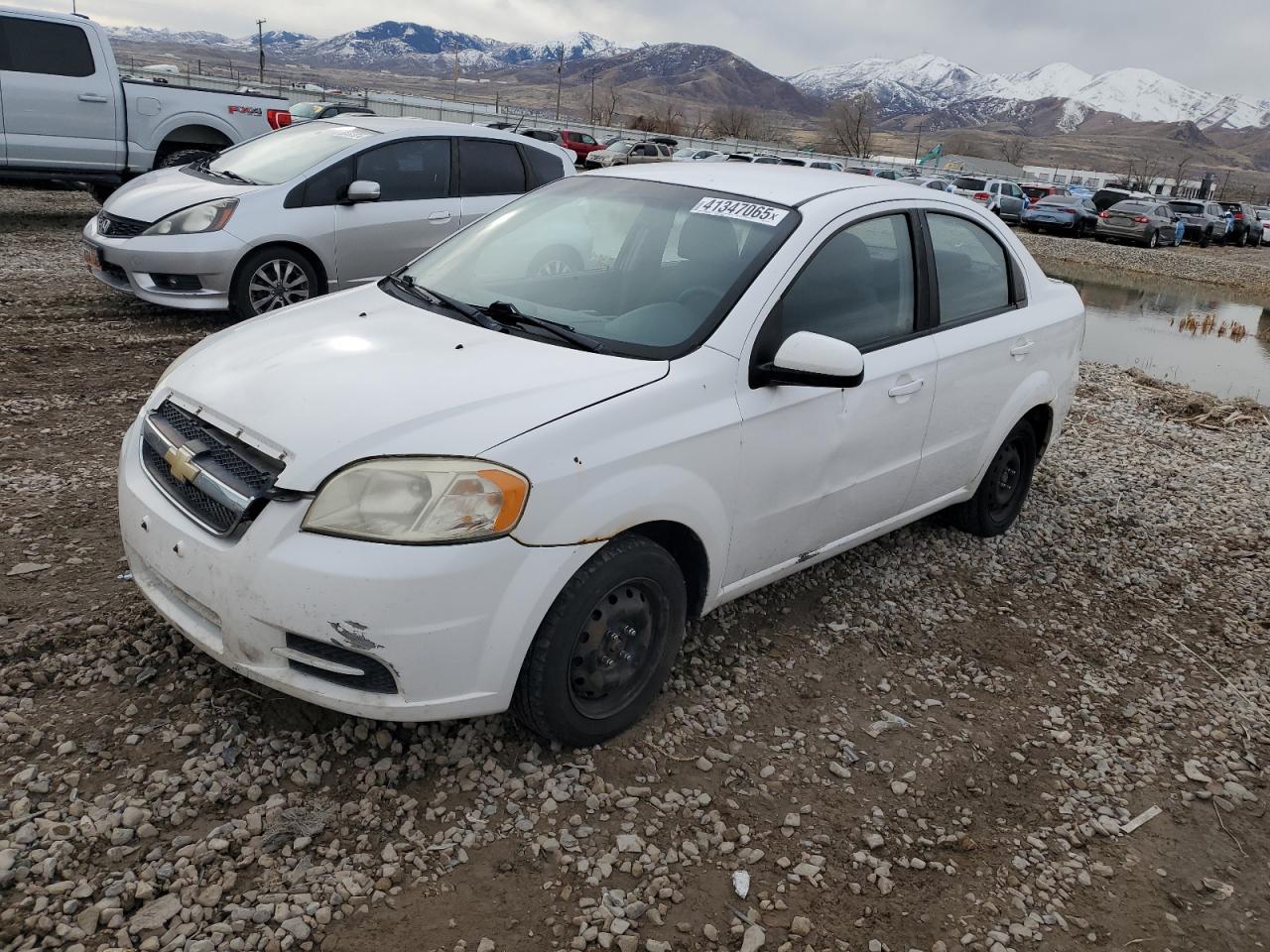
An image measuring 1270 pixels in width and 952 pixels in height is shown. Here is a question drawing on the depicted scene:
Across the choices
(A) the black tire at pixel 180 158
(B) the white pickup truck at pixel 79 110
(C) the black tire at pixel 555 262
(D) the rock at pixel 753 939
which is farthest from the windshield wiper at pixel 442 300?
(A) the black tire at pixel 180 158

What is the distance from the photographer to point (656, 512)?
2.97m

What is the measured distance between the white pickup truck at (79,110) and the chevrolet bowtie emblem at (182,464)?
383 inches

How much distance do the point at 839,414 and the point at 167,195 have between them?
6.15 m

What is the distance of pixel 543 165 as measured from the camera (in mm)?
8781

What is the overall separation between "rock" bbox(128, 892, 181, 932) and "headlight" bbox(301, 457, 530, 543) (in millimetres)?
984

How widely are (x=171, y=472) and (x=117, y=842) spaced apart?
106cm

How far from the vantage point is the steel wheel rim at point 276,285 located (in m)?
7.30

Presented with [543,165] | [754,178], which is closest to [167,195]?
[543,165]

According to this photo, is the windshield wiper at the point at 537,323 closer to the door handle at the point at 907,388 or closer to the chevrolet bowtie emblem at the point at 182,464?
the chevrolet bowtie emblem at the point at 182,464

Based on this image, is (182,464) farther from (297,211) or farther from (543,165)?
(543,165)

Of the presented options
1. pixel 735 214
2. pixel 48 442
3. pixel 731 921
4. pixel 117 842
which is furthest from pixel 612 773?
pixel 48 442

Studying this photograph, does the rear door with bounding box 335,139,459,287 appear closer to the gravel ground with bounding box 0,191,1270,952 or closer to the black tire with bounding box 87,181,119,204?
the gravel ground with bounding box 0,191,1270,952

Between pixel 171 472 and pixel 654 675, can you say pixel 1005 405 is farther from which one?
pixel 171 472

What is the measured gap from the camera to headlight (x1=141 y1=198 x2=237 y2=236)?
710 centimetres
